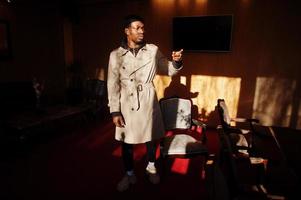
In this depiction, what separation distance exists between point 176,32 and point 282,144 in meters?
2.78

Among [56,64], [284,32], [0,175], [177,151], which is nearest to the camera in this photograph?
[177,151]

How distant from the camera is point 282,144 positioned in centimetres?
184

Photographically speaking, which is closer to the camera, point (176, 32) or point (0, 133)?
point (0, 133)

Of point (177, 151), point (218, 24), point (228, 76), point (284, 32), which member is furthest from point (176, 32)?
point (177, 151)

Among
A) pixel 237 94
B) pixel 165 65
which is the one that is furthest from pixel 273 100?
pixel 165 65

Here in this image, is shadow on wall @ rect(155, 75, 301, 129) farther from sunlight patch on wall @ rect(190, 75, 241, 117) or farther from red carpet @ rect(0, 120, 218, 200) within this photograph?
red carpet @ rect(0, 120, 218, 200)

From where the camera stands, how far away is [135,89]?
6.67 feet

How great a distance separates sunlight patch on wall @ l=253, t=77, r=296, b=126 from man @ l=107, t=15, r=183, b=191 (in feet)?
7.43

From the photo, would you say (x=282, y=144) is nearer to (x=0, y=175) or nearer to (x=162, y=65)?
(x=162, y=65)

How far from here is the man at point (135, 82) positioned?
78.4 inches

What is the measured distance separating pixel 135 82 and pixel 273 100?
267 cm

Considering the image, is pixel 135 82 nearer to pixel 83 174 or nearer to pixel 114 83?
pixel 114 83

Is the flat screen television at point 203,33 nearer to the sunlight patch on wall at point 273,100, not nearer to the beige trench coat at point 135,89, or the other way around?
the sunlight patch on wall at point 273,100

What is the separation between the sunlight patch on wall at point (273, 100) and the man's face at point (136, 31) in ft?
8.27
